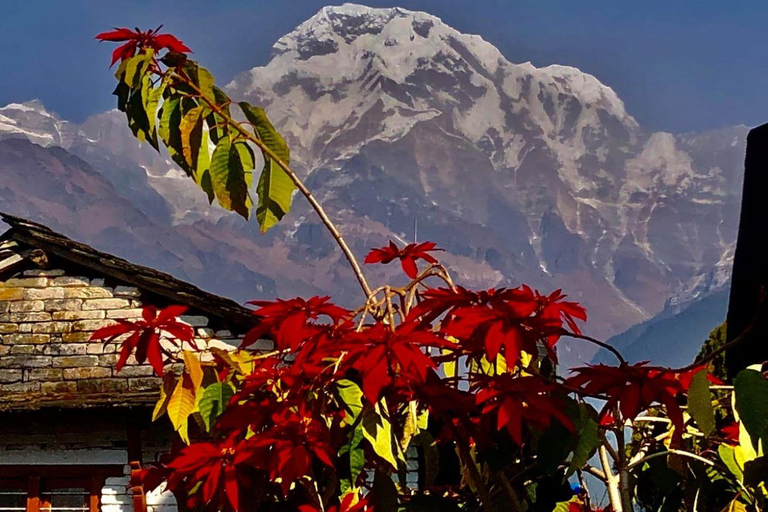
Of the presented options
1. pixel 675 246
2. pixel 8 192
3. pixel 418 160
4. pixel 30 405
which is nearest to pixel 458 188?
pixel 418 160

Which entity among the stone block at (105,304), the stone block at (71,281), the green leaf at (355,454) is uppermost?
the stone block at (71,281)

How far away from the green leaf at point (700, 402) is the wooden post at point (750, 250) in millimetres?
1659

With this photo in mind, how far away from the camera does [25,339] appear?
20.8 feet

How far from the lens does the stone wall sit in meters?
6.07

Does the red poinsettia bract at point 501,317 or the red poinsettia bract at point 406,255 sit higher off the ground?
the red poinsettia bract at point 406,255

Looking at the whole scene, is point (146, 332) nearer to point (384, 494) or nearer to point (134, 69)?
point (384, 494)

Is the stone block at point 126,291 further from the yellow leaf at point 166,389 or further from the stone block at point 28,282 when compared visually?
the yellow leaf at point 166,389

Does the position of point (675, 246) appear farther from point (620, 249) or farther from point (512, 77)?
point (512, 77)

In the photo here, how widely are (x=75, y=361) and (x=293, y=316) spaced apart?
15.3ft

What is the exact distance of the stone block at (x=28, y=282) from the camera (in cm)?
644

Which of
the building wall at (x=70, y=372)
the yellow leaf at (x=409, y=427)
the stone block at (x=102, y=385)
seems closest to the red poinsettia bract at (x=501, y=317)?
the yellow leaf at (x=409, y=427)

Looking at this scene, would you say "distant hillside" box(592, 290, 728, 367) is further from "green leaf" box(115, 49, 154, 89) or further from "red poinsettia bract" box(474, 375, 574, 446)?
"red poinsettia bract" box(474, 375, 574, 446)

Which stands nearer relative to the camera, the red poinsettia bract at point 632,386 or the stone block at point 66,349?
the red poinsettia bract at point 632,386

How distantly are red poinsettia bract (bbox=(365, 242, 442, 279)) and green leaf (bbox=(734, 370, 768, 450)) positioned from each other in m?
0.88
